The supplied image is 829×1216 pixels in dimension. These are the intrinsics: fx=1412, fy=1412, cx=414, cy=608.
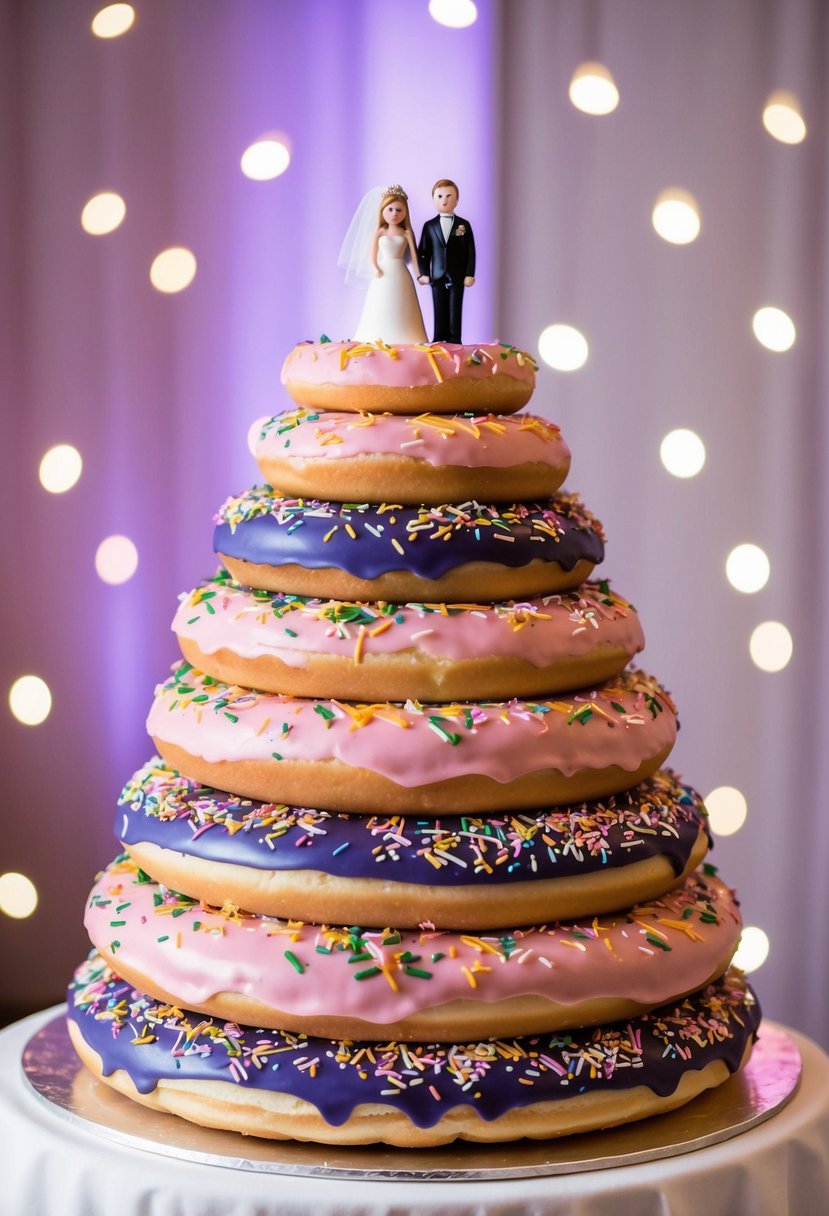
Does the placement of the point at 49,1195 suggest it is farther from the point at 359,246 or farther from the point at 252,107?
the point at 252,107

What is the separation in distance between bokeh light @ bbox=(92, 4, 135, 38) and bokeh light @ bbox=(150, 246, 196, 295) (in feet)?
1.89

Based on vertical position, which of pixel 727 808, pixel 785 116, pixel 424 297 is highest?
pixel 785 116

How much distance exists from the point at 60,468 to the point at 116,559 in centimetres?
29

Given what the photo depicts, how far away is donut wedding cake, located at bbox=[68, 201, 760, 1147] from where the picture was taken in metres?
1.85

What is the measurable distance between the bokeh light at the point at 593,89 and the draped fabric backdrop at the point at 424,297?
3 centimetres

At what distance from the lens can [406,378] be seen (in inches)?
83.9

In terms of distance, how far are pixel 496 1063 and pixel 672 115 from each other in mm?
2847

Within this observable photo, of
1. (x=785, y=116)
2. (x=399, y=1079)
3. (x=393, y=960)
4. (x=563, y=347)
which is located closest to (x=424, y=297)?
(x=563, y=347)

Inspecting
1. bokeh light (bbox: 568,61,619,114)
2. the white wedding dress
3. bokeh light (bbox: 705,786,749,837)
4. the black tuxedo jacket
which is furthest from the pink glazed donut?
bokeh light (bbox: 568,61,619,114)

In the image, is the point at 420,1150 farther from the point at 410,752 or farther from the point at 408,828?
the point at 410,752

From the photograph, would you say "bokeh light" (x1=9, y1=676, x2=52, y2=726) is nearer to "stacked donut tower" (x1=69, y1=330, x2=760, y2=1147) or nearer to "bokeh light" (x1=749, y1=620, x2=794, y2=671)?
"stacked donut tower" (x1=69, y1=330, x2=760, y2=1147)

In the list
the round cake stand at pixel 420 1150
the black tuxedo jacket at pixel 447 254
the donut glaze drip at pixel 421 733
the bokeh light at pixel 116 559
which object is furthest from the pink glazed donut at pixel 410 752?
the bokeh light at pixel 116 559

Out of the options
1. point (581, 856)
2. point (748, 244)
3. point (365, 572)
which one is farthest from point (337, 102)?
point (581, 856)

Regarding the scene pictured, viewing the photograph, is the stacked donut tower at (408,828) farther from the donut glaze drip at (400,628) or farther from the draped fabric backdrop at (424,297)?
the draped fabric backdrop at (424,297)
